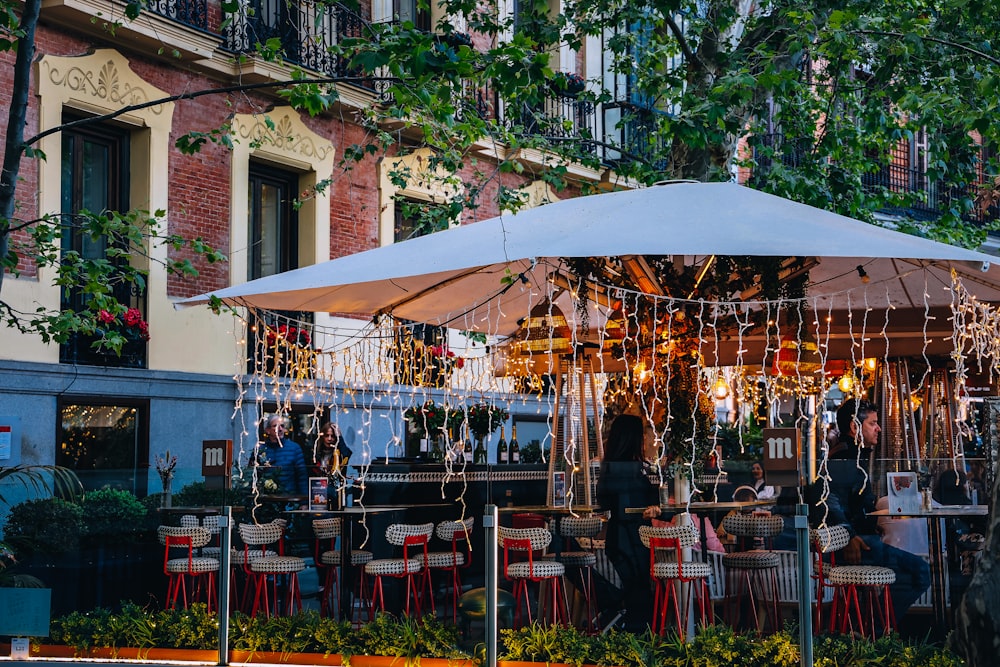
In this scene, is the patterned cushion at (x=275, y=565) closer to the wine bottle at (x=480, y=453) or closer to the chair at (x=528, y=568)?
the chair at (x=528, y=568)

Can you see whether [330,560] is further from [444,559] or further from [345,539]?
[444,559]

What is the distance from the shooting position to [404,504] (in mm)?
12422

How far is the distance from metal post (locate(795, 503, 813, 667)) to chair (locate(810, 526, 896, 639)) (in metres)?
0.45

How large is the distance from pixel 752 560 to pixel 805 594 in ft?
3.77

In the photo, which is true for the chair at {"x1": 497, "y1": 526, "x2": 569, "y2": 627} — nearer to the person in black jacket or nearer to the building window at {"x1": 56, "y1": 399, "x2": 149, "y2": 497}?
the person in black jacket

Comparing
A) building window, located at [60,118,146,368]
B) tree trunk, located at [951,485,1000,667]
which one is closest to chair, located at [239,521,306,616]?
building window, located at [60,118,146,368]

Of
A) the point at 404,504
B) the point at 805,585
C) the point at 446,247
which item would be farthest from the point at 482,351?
the point at 805,585

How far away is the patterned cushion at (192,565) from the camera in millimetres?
9633

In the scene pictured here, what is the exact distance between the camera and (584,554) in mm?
9664

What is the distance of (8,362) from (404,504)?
4624 mm

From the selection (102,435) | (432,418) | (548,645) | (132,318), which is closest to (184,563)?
(548,645)

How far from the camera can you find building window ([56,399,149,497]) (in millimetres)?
14477

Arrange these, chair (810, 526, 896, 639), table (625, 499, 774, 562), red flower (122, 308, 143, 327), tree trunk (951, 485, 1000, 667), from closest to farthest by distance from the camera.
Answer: tree trunk (951, 485, 1000, 667), chair (810, 526, 896, 639), table (625, 499, 774, 562), red flower (122, 308, 143, 327)

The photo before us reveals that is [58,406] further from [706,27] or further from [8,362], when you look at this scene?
[706,27]
